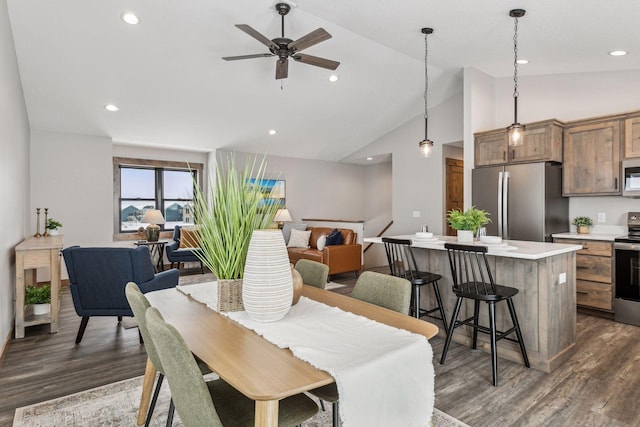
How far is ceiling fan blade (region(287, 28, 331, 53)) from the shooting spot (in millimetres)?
3068

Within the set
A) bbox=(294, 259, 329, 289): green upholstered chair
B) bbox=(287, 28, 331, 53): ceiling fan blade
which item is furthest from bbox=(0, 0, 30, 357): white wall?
bbox=(294, 259, 329, 289): green upholstered chair

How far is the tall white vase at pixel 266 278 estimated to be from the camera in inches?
59.9

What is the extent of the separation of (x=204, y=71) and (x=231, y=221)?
3.61 m

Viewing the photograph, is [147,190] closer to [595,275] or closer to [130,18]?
[130,18]

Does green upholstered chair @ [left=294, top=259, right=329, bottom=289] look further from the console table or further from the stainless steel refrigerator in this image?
the stainless steel refrigerator

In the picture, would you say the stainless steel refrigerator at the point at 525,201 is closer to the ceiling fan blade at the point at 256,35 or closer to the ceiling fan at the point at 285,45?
the ceiling fan at the point at 285,45

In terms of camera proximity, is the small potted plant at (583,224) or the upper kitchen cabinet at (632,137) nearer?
the upper kitchen cabinet at (632,137)

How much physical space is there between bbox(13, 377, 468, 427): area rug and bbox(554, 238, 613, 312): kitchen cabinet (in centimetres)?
300

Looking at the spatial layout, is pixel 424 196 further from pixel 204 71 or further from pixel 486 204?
pixel 204 71

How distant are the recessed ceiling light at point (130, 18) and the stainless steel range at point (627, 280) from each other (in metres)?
5.44

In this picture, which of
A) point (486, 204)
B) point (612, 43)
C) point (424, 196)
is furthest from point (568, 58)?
point (424, 196)

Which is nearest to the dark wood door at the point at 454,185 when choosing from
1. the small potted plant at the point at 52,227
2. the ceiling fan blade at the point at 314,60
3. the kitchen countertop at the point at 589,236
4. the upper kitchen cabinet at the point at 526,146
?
the upper kitchen cabinet at the point at 526,146

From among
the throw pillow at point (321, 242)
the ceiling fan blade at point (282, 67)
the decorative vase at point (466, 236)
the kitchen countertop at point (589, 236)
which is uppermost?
the ceiling fan blade at point (282, 67)

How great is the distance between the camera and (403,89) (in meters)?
5.83
